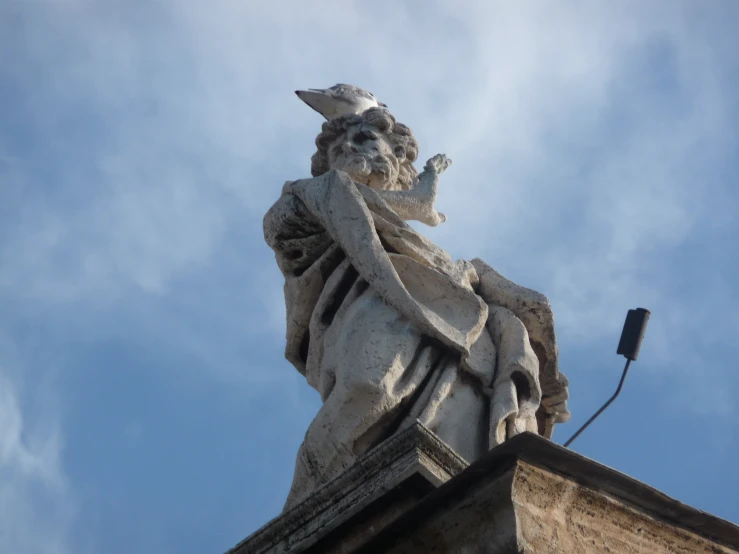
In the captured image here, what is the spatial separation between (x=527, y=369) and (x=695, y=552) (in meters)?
2.01

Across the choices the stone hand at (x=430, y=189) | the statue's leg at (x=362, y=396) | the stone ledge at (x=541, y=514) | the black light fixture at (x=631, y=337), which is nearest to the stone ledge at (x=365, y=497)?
the stone ledge at (x=541, y=514)

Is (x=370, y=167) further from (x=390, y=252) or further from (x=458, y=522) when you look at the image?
(x=458, y=522)

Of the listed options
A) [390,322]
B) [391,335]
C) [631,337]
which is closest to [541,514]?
[391,335]

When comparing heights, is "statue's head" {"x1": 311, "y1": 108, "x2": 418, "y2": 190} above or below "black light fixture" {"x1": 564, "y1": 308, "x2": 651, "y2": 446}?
above

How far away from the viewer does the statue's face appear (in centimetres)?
897

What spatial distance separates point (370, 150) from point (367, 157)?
0.10m

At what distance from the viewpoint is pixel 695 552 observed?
18.3 ft

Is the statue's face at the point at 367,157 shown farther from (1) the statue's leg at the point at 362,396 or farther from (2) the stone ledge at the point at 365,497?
(2) the stone ledge at the point at 365,497

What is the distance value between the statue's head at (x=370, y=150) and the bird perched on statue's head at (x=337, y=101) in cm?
36

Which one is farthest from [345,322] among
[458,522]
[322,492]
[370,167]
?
[458,522]

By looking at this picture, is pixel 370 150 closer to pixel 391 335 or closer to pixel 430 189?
pixel 430 189

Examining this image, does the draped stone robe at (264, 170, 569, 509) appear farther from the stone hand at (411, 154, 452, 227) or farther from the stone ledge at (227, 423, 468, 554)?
the stone ledge at (227, 423, 468, 554)

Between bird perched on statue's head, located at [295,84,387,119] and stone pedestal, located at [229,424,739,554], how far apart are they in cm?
439

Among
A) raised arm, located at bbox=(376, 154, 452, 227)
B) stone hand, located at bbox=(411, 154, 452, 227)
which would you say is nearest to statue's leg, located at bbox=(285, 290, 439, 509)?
raised arm, located at bbox=(376, 154, 452, 227)
